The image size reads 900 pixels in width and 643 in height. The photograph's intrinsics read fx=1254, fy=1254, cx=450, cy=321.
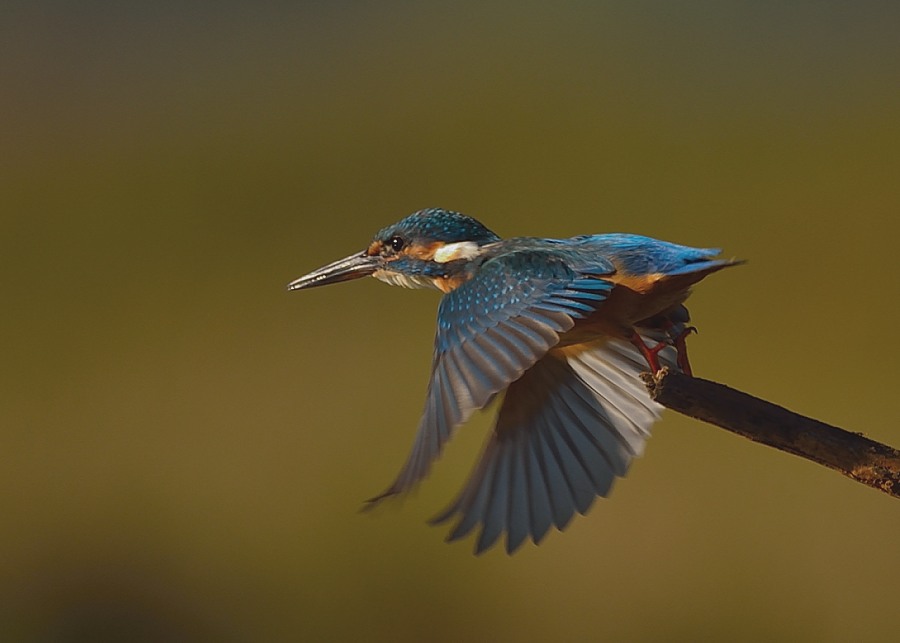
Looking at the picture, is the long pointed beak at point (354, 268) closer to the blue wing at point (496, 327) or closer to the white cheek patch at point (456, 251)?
the white cheek patch at point (456, 251)

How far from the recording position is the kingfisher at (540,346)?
1.40 metres

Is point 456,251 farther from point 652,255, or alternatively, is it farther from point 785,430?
point 785,430

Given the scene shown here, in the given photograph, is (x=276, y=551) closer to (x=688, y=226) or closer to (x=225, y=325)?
(x=225, y=325)

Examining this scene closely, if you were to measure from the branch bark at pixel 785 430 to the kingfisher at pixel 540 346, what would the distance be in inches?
5.3

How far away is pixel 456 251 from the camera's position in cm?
166

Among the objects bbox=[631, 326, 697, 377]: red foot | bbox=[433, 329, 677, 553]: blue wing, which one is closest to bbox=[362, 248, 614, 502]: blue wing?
bbox=[631, 326, 697, 377]: red foot

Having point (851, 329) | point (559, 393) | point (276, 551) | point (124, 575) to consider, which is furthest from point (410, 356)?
point (559, 393)

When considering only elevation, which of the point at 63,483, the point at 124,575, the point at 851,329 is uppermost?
the point at 851,329

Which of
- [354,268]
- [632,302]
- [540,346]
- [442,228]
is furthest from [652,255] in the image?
[354,268]

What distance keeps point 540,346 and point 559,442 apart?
338mm

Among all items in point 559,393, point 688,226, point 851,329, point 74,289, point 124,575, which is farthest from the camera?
point 74,289

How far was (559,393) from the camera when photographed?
5.63ft

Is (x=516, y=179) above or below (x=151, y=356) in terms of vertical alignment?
above

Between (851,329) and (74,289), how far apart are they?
9.05 ft
